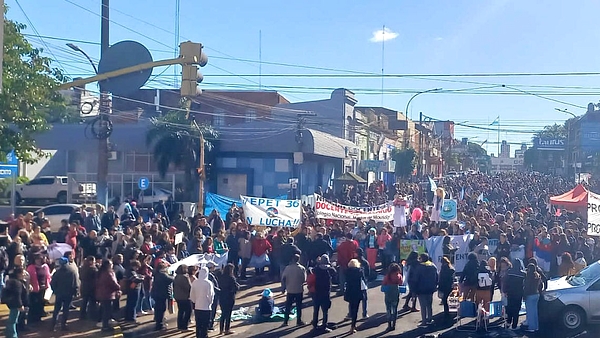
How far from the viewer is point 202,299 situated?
1300 centimetres

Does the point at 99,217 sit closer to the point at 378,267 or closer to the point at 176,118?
the point at 378,267

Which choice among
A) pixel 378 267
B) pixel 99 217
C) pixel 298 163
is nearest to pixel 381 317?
pixel 378 267

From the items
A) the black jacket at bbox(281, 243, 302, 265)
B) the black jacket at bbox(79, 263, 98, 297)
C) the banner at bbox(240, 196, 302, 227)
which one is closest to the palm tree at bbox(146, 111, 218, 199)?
the banner at bbox(240, 196, 302, 227)

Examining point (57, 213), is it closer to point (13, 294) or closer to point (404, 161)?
point (13, 294)

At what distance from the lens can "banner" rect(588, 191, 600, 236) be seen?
1902 centimetres

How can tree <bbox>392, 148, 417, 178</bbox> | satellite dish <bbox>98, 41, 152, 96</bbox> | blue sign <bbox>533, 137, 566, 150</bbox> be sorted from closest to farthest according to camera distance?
1. satellite dish <bbox>98, 41, 152, 96</bbox>
2. tree <bbox>392, 148, 417, 178</bbox>
3. blue sign <bbox>533, 137, 566, 150</bbox>

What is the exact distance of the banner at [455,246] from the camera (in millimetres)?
18828

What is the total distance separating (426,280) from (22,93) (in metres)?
10.0

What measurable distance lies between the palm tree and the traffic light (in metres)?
23.8

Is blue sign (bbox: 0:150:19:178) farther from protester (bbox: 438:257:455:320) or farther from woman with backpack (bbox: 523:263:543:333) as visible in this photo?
woman with backpack (bbox: 523:263:543:333)

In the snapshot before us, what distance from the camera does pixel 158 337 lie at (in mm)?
13578

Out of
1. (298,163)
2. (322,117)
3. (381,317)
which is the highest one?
(322,117)

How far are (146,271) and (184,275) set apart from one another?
5.98 ft

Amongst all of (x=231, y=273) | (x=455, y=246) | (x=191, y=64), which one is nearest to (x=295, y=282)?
(x=231, y=273)
